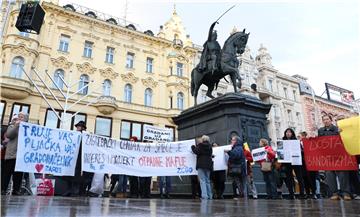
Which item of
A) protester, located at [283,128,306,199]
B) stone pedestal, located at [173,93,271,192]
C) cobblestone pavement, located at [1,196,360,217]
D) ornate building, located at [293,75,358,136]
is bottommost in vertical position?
cobblestone pavement, located at [1,196,360,217]

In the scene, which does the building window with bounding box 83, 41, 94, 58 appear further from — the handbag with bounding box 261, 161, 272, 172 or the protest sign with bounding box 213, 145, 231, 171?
the handbag with bounding box 261, 161, 272, 172

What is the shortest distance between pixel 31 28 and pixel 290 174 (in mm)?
8816

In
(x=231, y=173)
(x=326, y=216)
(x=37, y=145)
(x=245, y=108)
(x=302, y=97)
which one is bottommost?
(x=326, y=216)

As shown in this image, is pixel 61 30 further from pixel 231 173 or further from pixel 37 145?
pixel 231 173

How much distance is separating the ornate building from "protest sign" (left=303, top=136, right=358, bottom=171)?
1430 inches

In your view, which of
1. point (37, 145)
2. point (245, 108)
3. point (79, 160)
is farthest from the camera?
point (245, 108)

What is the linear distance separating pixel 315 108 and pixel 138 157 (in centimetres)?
4121

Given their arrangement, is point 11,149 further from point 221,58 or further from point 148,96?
point 148,96

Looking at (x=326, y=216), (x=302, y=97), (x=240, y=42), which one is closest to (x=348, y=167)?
(x=326, y=216)

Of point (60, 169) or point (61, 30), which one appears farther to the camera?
point (61, 30)

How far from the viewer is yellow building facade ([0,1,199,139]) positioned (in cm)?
2334

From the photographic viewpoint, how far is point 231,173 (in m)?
7.30

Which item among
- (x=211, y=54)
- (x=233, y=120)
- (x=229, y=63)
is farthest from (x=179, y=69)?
(x=233, y=120)

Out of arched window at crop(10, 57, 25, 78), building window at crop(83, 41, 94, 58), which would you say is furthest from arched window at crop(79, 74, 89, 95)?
arched window at crop(10, 57, 25, 78)
